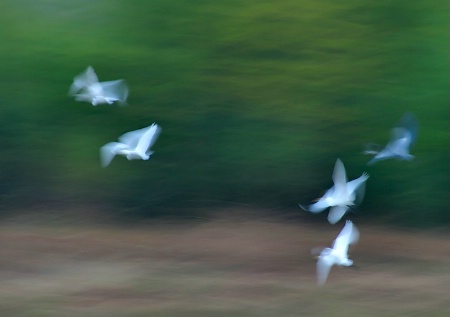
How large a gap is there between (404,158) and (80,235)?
123 centimetres

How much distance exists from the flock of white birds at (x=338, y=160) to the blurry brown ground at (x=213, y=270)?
9 cm

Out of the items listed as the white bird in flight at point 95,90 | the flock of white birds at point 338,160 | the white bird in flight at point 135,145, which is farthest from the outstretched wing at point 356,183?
the white bird in flight at point 95,90

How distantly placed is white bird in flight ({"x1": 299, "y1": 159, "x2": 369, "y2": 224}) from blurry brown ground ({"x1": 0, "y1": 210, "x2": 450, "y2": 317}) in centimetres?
14

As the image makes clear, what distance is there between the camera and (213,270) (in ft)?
9.33

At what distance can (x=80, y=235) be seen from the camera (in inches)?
119

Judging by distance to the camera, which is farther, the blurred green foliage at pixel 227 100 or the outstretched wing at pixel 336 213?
the blurred green foliage at pixel 227 100

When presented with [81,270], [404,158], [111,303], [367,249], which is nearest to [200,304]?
[111,303]

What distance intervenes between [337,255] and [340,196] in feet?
0.69

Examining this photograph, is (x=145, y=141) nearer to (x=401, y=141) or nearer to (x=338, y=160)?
(x=338, y=160)

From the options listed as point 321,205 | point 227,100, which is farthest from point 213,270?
point 227,100

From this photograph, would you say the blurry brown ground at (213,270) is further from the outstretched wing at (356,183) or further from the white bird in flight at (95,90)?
the white bird in flight at (95,90)

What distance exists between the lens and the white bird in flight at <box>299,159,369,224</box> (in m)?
2.66

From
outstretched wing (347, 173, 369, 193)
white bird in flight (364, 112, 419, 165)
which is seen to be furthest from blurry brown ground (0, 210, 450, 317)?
white bird in flight (364, 112, 419, 165)

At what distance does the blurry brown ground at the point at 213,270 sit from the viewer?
2.63 meters
